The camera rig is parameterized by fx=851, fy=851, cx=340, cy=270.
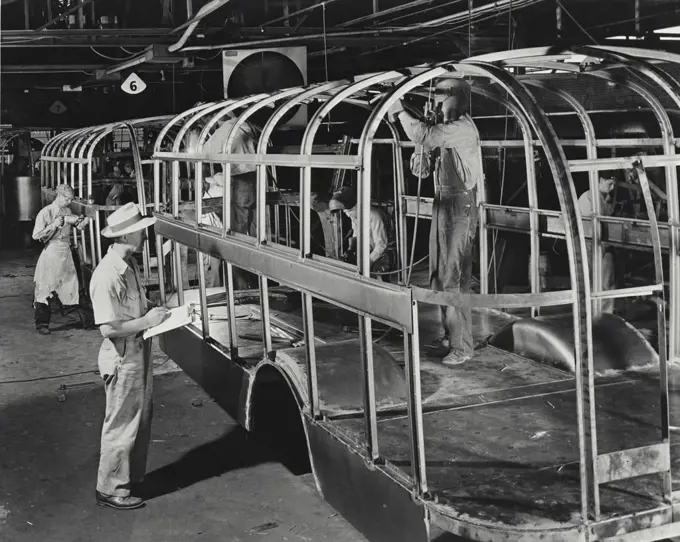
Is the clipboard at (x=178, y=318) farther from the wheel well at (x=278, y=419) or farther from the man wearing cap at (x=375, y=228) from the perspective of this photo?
the man wearing cap at (x=375, y=228)

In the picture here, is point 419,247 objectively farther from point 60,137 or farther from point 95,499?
point 95,499

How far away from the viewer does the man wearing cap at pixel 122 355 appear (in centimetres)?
565

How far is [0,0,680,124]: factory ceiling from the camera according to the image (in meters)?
10.9

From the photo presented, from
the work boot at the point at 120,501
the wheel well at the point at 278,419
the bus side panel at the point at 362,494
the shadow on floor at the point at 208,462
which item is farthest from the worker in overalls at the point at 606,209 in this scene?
the work boot at the point at 120,501

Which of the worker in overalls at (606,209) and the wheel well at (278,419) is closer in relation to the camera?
the wheel well at (278,419)

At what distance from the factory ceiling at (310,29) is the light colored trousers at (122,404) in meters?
4.72

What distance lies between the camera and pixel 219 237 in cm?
702

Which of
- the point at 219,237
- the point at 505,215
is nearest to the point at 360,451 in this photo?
the point at 219,237

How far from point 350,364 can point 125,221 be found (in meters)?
1.81

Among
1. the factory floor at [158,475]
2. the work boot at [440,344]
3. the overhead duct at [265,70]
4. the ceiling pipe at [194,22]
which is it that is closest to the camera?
the factory floor at [158,475]

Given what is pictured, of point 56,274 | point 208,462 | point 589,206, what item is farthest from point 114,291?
point 56,274

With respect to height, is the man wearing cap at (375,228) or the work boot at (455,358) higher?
the man wearing cap at (375,228)

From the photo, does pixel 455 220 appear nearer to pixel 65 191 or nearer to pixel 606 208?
pixel 606 208

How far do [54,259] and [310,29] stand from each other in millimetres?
4686
